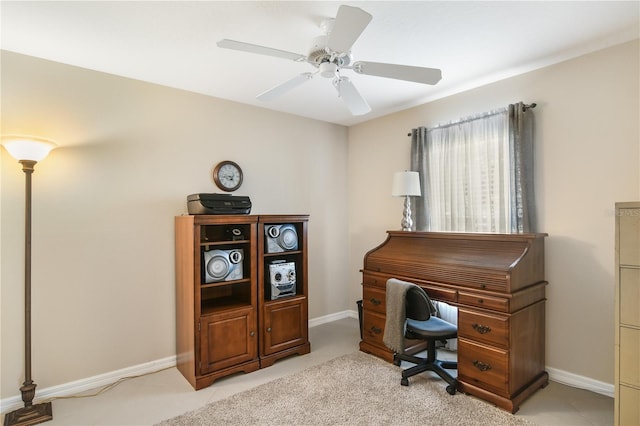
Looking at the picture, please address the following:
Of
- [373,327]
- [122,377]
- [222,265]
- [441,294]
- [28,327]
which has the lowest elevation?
[122,377]

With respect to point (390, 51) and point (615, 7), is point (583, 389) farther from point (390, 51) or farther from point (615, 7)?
point (390, 51)

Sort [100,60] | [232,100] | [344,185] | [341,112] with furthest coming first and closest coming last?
[344,185] < [341,112] < [232,100] < [100,60]

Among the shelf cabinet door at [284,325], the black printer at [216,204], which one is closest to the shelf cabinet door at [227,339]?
the shelf cabinet door at [284,325]

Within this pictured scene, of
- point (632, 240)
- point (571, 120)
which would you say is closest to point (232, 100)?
point (571, 120)

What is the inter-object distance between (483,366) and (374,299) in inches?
42.8

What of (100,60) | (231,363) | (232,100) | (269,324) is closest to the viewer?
(100,60)

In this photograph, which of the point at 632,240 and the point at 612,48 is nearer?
the point at 632,240

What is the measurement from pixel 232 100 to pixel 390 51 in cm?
176

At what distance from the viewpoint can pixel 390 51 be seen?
2479 mm

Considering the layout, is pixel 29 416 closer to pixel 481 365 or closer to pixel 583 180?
pixel 481 365

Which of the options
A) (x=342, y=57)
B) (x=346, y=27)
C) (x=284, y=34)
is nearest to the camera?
(x=346, y=27)

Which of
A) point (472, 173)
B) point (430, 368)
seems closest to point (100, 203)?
point (430, 368)

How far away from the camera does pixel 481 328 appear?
2.43m

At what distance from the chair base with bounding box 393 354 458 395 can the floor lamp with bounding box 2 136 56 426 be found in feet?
8.39
